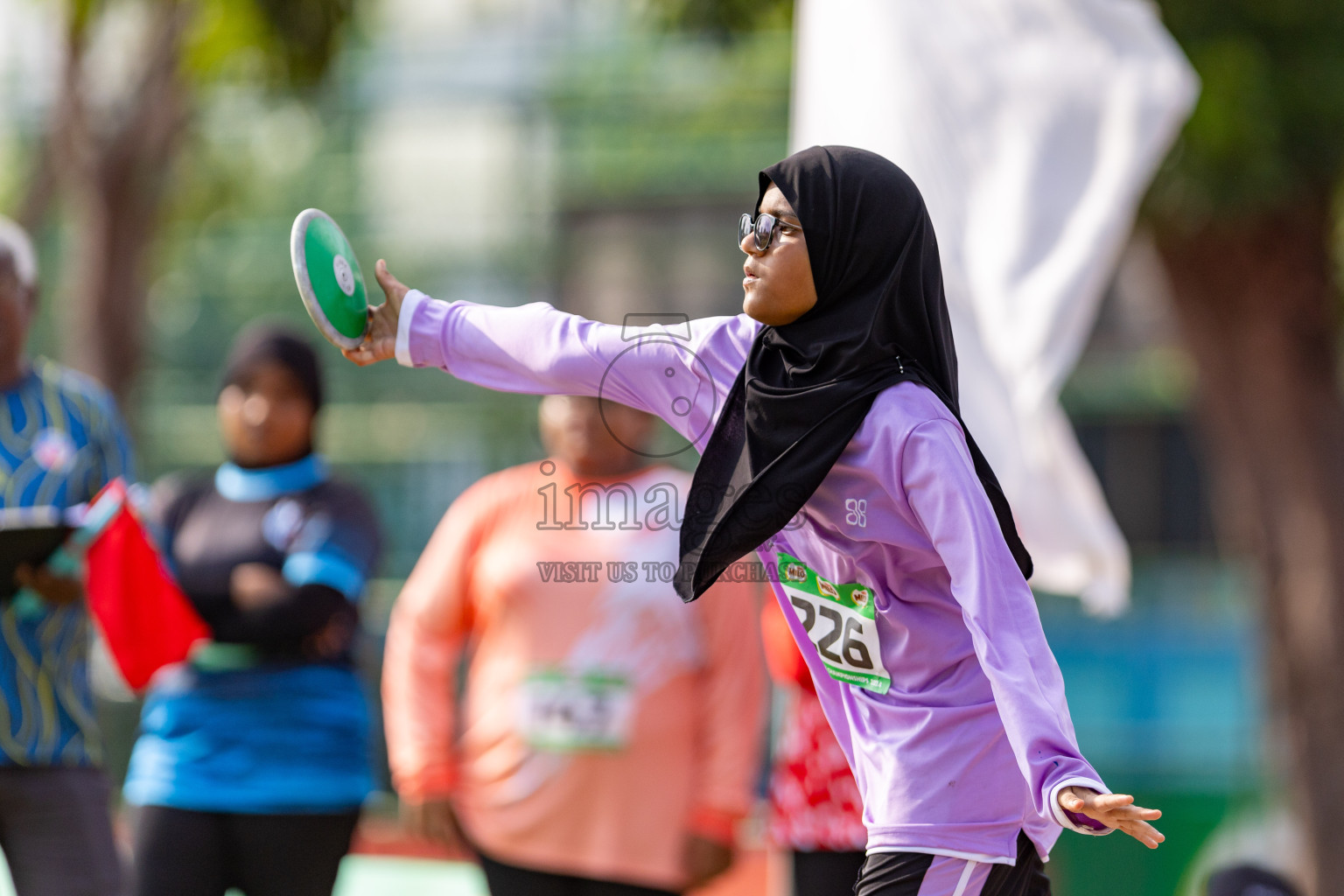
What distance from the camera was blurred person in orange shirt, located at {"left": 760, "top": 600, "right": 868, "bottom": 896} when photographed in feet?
11.9

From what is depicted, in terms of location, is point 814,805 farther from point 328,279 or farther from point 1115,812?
point 328,279

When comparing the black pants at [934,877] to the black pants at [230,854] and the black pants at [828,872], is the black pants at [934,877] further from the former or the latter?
the black pants at [230,854]

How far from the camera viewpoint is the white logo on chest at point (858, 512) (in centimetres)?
242

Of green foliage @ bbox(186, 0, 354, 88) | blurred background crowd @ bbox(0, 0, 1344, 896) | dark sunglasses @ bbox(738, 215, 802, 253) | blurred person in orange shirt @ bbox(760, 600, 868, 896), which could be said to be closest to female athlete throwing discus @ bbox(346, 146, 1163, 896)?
dark sunglasses @ bbox(738, 215, 802, 253)

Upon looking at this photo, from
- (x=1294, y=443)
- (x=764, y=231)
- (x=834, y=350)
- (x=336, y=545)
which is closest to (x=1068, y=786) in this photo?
(x=834, y=350)

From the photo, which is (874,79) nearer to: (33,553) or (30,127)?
(33,553)

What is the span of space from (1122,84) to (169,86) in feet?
22.5

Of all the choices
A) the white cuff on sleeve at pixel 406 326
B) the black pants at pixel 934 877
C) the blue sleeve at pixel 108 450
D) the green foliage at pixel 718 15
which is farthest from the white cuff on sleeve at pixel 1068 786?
the green foliage at pixel 718 15

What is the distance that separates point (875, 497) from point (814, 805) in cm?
150

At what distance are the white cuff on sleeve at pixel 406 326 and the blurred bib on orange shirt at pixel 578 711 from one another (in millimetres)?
1435

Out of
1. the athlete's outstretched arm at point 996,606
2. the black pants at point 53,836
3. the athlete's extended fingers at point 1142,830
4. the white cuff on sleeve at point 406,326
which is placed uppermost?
the white cuff on sleeve at point 406,326

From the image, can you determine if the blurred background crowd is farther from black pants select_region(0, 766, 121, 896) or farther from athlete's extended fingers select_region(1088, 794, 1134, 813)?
athlete's extended fingers select_region(1088, 794, 1134, 813)

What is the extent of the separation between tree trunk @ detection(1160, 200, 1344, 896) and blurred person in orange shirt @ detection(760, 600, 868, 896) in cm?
471

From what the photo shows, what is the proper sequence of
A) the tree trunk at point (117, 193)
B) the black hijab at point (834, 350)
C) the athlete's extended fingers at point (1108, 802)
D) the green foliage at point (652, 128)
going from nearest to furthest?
1. the athlete's extended fingers at point (1108, 802)
2. the black hijab at point (834, 350)
3. the tree trunk at point (117, 193)
4. the green foliage at point (652, 128)
